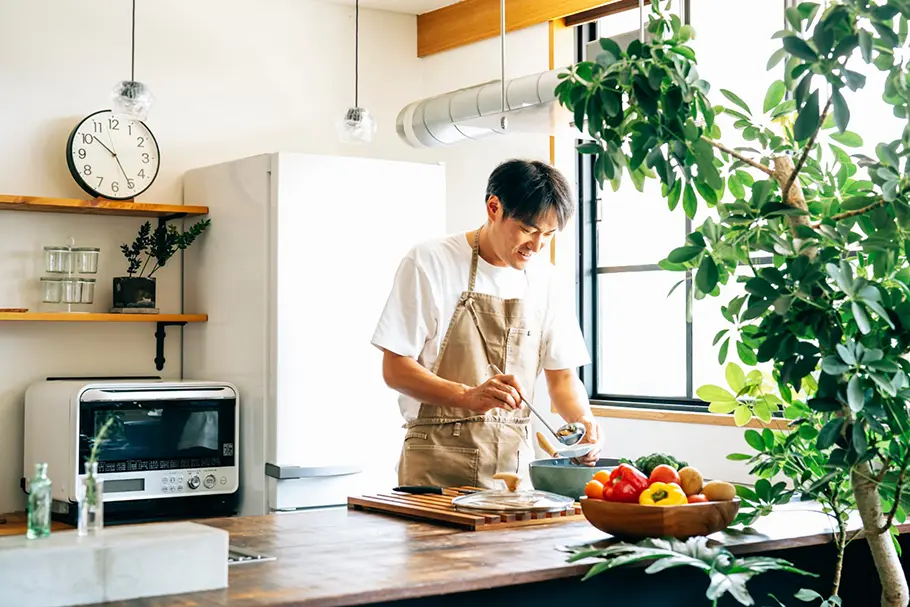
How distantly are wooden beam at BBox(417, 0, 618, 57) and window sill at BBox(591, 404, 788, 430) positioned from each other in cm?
162

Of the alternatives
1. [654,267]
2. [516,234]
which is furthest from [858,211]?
[654,267]

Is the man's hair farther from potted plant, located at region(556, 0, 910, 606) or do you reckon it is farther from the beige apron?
potted plant, located at region(556, 0, 910, 606)

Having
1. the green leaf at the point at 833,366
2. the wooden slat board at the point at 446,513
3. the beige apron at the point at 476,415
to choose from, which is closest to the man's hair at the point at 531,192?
the beige apron at the point at 476,415

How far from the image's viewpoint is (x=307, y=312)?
412 centimetres

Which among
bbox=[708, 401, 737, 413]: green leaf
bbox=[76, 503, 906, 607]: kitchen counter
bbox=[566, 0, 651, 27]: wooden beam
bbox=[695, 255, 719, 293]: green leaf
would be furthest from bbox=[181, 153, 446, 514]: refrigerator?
bbox=[695, 255, 719, 293]: green leaf

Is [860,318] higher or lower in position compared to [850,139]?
lower

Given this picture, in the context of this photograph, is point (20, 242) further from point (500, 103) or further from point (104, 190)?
point (500, 103)

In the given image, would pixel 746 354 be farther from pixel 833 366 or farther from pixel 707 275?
pixel 833 366

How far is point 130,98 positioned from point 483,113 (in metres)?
1.26

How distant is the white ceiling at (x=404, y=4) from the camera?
5.13 m

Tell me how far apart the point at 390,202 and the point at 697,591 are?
95.7 inches

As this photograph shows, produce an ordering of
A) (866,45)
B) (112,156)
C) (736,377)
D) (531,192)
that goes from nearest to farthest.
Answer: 1. (866,45)
2. (736,377)
3. (531,192)
4. (112,156)

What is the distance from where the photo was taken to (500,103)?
4156 millimetres

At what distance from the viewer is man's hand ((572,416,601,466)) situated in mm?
2746
